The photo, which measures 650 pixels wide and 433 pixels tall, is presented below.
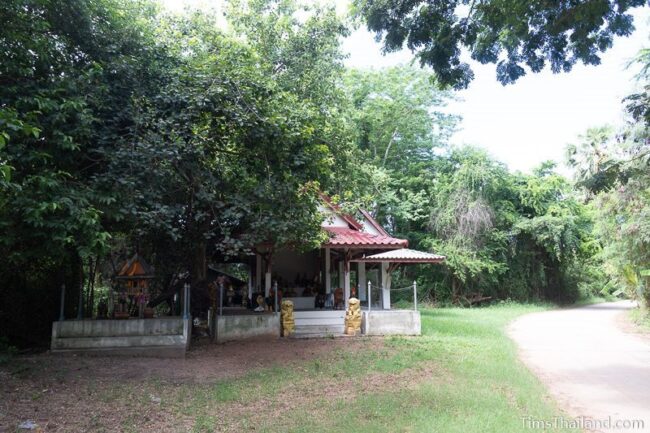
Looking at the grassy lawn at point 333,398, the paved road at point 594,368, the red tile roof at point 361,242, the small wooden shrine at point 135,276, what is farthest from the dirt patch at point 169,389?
the red tile roof at point 361,242

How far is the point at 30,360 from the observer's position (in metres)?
8.83

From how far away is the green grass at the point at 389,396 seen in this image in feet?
18.0

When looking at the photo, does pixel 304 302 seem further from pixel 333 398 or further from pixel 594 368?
pixel 333 398

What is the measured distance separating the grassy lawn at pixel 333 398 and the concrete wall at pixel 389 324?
10.9 ft

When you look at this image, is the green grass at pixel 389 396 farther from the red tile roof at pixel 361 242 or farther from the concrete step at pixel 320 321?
the red tile roof at pixel 361 242

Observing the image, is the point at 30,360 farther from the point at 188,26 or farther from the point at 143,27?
the point at 188,26

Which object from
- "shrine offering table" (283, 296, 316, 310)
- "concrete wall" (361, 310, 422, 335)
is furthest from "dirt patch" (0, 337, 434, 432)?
"shrine offering table" (283, 296, 316, 310)

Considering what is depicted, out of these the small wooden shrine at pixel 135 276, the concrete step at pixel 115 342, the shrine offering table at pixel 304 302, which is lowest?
the concrete step at pixel 115 342

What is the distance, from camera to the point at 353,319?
13133mm

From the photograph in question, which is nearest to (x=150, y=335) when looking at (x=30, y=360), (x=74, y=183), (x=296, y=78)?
(x=30, y=360)

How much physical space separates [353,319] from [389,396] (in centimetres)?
646

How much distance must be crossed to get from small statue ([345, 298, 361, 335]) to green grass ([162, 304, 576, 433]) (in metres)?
2.68

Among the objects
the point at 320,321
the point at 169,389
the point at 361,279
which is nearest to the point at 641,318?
the point at 361,279

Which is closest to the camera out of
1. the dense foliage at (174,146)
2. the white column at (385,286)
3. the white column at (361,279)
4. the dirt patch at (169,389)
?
the dirt patch at (169,389)
